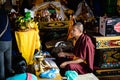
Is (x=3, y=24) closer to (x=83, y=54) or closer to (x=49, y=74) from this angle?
(x=49, y=74)

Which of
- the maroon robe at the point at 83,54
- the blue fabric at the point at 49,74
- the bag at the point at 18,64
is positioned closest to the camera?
the blue fabric at the point at 49,74

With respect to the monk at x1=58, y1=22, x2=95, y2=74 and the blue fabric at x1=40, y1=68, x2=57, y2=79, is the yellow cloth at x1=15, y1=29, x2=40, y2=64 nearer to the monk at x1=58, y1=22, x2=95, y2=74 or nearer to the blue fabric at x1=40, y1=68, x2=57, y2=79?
the monk at x1=58, y1=22, x2=95, y2=74

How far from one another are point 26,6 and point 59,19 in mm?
871

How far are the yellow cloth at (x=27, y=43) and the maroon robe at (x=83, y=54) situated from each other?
69 cm

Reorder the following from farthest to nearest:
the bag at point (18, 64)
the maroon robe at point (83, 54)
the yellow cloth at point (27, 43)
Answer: the yellow cloth at point (27, 43), the maroon robe at point (83, 54), the bag at point (18, 64)

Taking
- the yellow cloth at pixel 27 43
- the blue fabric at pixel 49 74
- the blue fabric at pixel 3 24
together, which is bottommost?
the blue fabric at pixel 49 74

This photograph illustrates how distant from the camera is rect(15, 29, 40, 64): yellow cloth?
12.9 feet

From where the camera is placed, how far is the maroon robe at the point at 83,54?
3.56 m

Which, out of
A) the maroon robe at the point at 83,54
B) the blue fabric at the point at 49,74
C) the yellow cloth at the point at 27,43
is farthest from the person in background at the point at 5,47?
the maroon robe at the point at 83,54

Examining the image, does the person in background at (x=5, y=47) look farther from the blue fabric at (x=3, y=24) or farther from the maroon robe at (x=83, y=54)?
the maroon robe at (x=83, y=54)

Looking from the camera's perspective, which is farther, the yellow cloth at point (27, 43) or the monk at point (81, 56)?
the yellow cloth at point (27, 43)

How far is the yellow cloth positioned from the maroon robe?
69 centimetres

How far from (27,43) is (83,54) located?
2.90 ft

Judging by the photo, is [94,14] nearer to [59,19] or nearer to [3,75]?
[59,19]
